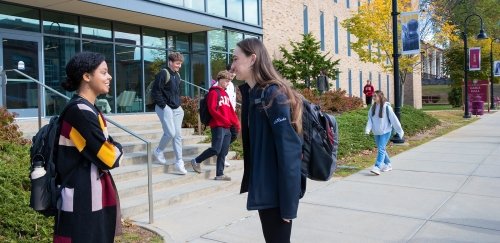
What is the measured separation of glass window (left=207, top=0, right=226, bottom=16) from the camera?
15109 mm

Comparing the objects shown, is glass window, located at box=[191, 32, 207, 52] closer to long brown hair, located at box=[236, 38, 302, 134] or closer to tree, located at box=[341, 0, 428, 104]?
tree, located at box=[341, 0, 428, 104]

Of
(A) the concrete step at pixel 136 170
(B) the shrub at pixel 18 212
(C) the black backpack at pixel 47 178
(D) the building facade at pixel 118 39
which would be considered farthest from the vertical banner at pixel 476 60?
(C) the black backpack at pixel 47 178

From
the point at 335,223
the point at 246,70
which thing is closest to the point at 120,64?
the point at 335,223

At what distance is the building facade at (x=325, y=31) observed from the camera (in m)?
19.6

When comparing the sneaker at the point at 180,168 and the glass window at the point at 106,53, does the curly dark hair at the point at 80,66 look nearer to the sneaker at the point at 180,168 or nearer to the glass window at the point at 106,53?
the sneaker at the point at 180,168

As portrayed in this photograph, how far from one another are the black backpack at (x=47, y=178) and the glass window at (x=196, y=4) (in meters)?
11.9

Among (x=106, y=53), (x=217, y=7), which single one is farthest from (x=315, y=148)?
(x=217, y=7)

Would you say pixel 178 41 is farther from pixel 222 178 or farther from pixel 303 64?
pixel 222 178

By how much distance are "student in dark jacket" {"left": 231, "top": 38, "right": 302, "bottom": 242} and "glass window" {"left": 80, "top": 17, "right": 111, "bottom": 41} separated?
35.7 ft

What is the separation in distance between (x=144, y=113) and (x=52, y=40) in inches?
129

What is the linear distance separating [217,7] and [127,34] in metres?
3.41

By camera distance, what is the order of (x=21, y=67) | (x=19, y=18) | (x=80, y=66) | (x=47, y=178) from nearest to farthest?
1. (x=47, y=178)
2. (x=80, y=66)
3. (x=21, y=67)
4. (x=19, y=18)

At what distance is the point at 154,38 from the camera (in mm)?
14586

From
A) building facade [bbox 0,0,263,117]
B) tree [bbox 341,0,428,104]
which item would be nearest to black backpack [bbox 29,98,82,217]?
building facade [bbox 0,0,263,117]
